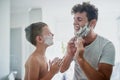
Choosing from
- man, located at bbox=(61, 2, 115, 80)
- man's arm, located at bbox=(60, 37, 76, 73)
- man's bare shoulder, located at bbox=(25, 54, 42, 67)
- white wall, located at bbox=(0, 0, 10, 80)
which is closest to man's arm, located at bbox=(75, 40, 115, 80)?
man, located at bbox=(61, 2, 115, 80)

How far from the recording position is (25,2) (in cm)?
165

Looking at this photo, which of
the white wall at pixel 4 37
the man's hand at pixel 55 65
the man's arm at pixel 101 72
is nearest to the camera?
the man's arm at pixel 101 72

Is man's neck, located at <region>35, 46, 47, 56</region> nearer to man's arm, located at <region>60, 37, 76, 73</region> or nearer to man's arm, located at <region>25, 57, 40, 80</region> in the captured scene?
man's arm, located at <region>25, 57, 40, 80</region>

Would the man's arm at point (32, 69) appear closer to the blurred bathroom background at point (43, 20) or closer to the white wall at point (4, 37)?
the blurred bathroom background at point (43, 20)

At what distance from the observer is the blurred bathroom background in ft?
4.86

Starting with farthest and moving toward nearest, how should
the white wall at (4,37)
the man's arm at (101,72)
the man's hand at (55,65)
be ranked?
the white wall at (4,37) < the man's hand at (55,65) < the man's arm at (101,72)

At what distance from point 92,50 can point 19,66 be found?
60cm

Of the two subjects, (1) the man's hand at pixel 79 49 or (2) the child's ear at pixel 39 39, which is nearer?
(1) the man's hand at pixel 79 49

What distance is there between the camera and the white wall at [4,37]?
1654mm

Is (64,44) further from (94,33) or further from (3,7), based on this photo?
(3,7)

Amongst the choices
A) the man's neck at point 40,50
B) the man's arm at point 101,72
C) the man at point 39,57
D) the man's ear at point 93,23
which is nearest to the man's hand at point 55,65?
the man at point 39,57

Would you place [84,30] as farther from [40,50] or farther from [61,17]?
[40,50]

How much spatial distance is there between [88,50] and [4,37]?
2.32ft

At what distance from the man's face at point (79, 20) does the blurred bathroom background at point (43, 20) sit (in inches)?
1.4
